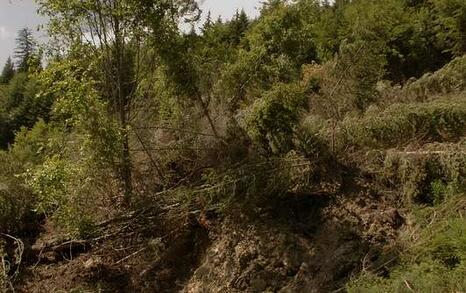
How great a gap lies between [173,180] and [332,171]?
257 centimetres

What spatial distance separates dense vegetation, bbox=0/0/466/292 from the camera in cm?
555

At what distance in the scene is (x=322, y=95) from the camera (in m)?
7.31

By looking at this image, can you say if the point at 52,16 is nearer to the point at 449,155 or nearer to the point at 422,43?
the point at 449,155

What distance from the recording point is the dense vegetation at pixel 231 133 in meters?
5.55

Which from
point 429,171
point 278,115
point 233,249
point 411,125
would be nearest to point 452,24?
Answer: point 411,125

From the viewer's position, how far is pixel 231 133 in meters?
7.73

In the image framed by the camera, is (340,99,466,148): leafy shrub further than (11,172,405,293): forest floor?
Yes

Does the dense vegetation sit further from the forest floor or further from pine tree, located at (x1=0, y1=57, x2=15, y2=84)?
pine tree, located at (x1=0, y1=57, x2=15, y2=84)

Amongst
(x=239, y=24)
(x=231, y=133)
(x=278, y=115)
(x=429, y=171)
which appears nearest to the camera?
(x=429, y=171)

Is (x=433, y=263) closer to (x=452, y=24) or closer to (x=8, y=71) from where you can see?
(x=452, y=24)

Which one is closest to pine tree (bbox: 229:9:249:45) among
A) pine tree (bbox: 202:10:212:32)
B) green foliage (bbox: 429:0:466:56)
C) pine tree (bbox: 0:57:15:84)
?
green foliage (bbox: 429:0:466:56)

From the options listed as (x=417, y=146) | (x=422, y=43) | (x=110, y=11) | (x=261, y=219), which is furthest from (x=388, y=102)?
(x=422, y=43)

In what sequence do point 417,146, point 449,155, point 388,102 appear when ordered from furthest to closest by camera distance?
point 388,102 → point 417,146 → point 449,155

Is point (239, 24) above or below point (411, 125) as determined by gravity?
above
